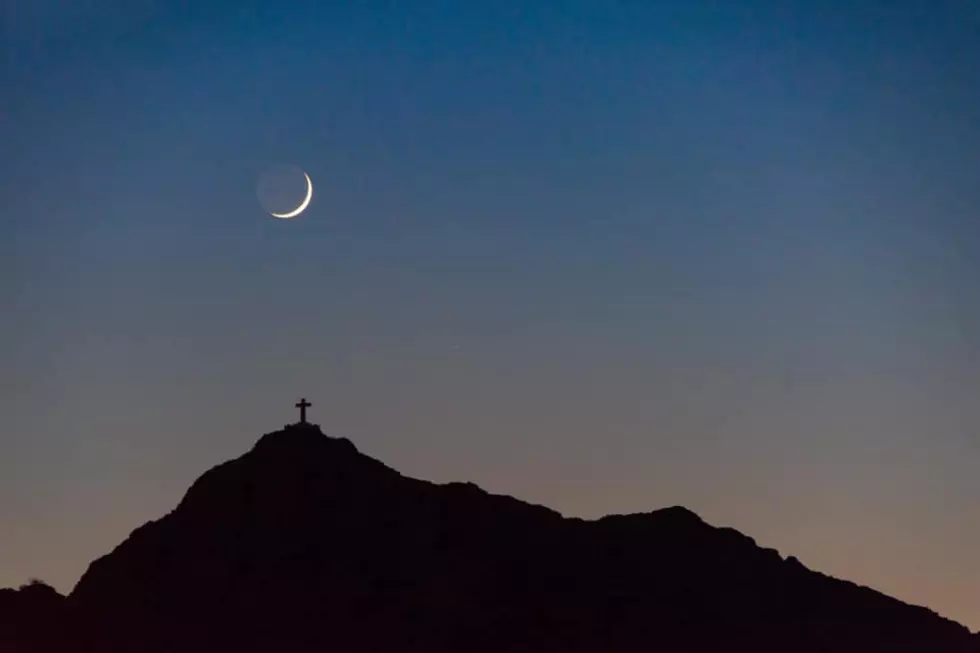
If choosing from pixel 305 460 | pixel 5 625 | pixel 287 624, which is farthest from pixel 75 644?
pixel 305 460

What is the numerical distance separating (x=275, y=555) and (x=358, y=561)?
5.38m

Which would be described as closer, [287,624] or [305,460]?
[287,624]

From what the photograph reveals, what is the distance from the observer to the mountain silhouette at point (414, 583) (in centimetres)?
9644

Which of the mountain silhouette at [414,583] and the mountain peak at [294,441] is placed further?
the mountain peak at [294,441]

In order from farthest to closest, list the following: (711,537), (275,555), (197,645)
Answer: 1. (711,537)
2. (275,555)
3. (197,645)

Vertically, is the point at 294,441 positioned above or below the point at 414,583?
above

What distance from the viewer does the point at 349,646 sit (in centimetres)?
9488

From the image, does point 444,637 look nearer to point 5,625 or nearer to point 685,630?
point 685,630

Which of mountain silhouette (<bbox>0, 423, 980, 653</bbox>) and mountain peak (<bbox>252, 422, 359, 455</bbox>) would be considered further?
mountain peak (<bbox>252, 422, 359, 455</bbox>)

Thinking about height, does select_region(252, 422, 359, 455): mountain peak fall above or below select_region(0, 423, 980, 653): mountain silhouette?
above

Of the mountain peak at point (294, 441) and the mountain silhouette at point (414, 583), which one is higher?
the mountain peak at point (294, 441)

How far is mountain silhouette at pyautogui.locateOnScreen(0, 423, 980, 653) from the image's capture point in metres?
96.4

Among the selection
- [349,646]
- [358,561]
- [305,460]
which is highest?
[305,460]

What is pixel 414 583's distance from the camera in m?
101
